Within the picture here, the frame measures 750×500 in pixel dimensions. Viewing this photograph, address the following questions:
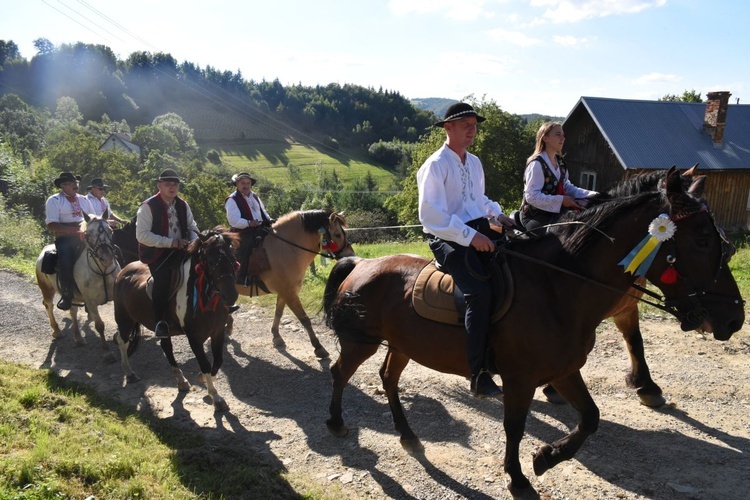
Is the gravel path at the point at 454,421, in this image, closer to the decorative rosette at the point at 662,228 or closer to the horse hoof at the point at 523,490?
the horse hoof at the point at 523,490

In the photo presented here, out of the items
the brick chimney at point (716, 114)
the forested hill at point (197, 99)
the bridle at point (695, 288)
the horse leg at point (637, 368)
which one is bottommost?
the horse leg at point (637, 368)

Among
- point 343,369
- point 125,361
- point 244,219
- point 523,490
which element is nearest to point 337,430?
point 343,369

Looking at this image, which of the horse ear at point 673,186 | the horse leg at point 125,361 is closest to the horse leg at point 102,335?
the horse leg at point 125,361

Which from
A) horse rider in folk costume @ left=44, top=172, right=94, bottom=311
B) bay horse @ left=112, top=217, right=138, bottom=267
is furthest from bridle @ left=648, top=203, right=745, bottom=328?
bay horse @ left=112, top=217, right=138, bottom=267

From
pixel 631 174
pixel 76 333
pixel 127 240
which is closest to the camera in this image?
pixel 76 333

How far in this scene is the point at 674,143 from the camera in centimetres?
2125

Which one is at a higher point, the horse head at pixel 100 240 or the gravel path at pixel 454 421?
the horse head at pixel 100 240

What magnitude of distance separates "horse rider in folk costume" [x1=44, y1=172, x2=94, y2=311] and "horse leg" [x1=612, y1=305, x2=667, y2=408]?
858 centimetres

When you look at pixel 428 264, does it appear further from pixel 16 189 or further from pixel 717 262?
pixel 16 189

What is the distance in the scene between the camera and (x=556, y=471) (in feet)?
14.5

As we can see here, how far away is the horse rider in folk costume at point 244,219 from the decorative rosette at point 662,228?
6.32 meters

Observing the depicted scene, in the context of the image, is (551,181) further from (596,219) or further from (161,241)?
(161,241)

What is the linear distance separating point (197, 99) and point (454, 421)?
10905 centimetres

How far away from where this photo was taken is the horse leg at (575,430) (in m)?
4.03
